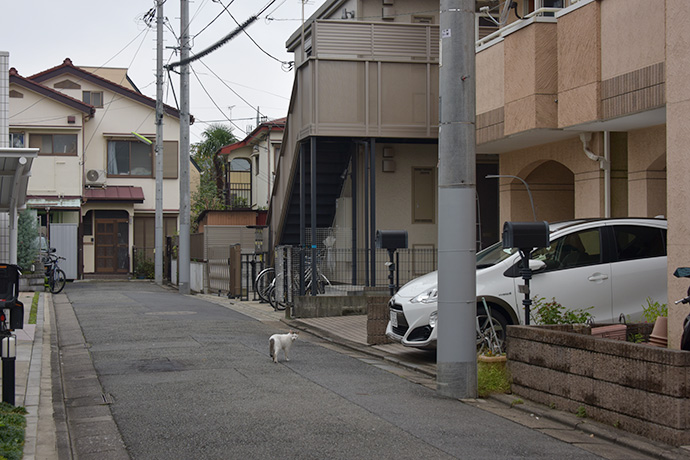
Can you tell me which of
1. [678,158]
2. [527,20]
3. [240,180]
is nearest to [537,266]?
[678,158]

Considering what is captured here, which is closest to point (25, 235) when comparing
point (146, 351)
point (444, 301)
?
point (146, 351)

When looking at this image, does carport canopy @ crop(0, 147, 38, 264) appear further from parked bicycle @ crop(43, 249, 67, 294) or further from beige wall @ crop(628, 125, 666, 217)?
beige wall @ crop(628, 125, 666, 217)

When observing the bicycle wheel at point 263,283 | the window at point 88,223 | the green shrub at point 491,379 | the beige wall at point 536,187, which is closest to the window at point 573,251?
the green shrub at point 491,379

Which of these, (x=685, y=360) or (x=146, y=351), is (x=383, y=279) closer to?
(x=146, y=351)

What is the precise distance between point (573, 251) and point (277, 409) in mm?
4886

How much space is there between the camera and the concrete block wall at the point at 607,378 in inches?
249

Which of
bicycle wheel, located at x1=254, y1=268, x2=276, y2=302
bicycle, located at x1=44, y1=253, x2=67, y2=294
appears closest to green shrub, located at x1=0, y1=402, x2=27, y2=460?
bicycle wheel, located at x1=254, y1=268, x2=276, y2=302

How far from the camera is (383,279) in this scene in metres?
18.8

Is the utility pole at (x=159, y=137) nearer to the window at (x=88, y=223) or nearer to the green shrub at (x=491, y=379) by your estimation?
the window at (x=88, y=223)

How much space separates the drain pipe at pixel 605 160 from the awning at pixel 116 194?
2599cm

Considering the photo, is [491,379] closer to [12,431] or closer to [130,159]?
[12,431]

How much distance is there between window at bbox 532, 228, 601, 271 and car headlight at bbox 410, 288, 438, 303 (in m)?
1.43

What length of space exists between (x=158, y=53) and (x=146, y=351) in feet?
74.2

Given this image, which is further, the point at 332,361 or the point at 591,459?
the point at 332,361
